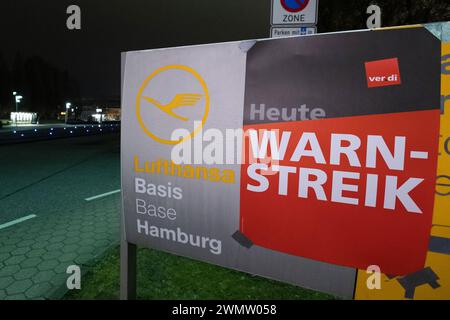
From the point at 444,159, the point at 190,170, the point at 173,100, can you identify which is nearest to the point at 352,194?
the point at 444,159

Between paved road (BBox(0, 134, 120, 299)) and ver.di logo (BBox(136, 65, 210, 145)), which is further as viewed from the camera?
paved road (BBox(0, 134, 120, 299))

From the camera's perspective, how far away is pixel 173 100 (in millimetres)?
2275

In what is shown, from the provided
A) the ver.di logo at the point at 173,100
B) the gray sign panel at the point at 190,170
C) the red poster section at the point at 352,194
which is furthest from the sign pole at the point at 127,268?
the red poster section at the point at 352,194

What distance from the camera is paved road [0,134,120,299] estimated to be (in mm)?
3604

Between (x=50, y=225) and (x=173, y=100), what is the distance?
405 cm

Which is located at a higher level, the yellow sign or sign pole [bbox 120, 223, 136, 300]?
the yellow sign

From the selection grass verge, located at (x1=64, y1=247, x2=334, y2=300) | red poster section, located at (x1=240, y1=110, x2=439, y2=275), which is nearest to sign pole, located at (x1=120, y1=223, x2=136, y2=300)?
grass verge, located at (x1=64, y1=247, x2=334, y2=300)

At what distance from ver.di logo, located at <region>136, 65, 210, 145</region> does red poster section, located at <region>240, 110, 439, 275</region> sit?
413 mm

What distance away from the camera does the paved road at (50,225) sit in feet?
11.8

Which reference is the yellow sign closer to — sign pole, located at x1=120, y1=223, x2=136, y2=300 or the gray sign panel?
the gray sign panel

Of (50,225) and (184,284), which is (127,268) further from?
(50,225)

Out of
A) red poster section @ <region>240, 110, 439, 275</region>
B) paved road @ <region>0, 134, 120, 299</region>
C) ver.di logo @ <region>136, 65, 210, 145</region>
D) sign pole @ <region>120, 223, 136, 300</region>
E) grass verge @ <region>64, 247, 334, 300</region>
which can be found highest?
ver.di logo @ <region>136, 65, 210, 145</region>
